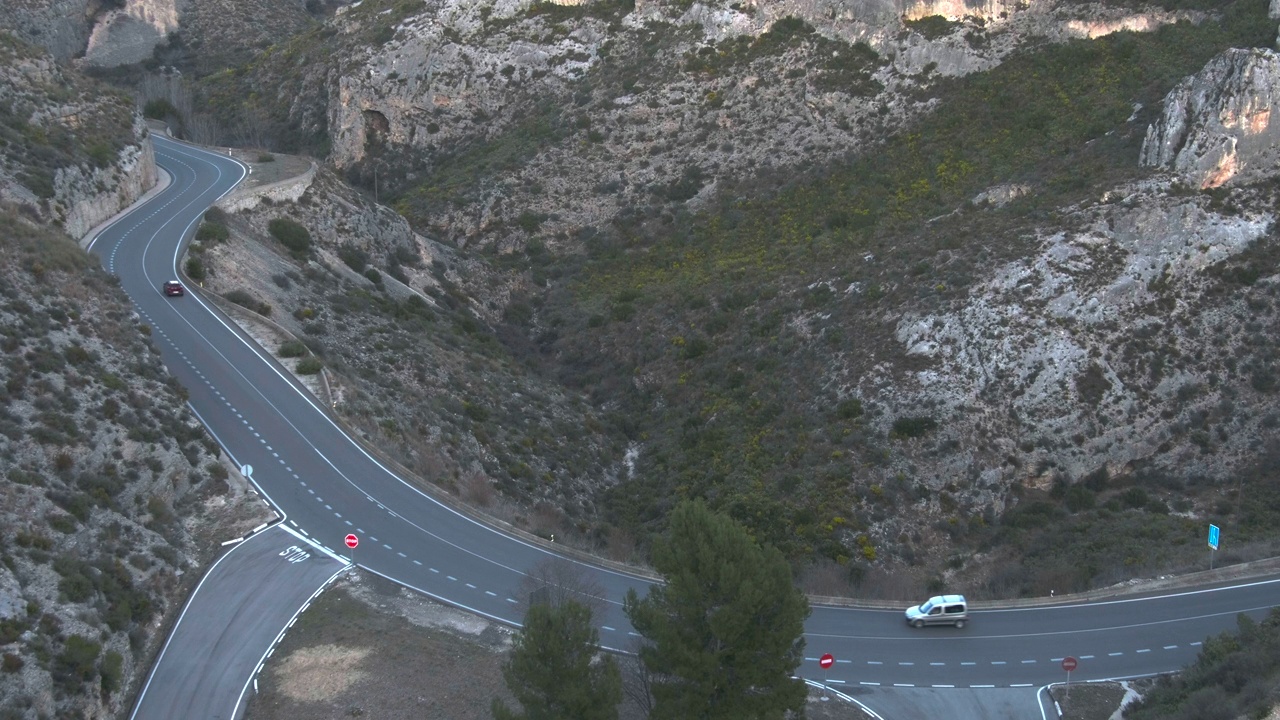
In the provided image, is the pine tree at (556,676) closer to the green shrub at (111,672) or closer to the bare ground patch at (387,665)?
the bare ground patch at (387,665)

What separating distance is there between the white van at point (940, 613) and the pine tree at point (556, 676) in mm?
11725

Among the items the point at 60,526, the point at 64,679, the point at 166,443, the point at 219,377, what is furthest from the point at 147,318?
the point at 64,679

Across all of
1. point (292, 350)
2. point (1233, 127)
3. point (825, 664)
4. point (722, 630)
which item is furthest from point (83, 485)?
point (1233, 127)

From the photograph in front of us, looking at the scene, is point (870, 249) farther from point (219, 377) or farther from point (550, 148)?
point (219, 377)

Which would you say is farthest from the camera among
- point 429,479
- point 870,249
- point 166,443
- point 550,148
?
point 550,148

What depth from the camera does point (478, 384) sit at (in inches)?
1959

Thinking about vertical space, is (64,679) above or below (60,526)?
below

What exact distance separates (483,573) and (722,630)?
11.2m

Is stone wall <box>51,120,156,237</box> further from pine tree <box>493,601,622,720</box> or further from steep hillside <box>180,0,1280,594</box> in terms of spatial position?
pine tree <box>493,601,622,720</box>

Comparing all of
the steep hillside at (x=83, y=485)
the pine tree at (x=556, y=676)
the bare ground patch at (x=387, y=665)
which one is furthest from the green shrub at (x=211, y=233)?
the pine tree at (x=556, y=676)

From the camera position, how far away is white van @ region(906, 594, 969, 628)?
31.3 m

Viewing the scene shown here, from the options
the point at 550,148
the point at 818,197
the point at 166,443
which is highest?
the point at 550,148

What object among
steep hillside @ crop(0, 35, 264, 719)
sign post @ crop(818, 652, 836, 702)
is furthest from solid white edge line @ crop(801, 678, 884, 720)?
steep hillside @ crop(0, 35, 264, 719)

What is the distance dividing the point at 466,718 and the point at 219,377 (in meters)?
21.3
